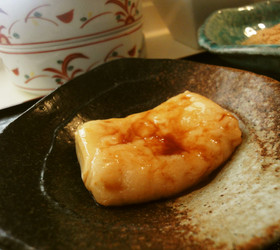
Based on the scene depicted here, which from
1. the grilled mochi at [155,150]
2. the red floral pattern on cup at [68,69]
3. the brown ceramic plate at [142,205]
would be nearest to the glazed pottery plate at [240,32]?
the brown ceramic plate at [142,205]

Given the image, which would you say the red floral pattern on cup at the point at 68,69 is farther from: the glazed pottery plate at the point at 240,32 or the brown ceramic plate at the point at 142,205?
the glazed pottery plate at the point at 240,32

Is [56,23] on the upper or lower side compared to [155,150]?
upper

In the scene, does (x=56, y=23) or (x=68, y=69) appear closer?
(x=56, y=23)

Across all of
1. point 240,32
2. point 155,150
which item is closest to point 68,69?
point 155,150

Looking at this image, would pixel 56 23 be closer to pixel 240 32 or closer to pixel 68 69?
pixel 68 69

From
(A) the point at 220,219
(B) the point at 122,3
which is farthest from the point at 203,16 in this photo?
(A) the point at 220,219

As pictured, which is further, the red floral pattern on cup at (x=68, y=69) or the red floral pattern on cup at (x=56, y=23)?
the red floral pattern on cup at (x=68, y=69)

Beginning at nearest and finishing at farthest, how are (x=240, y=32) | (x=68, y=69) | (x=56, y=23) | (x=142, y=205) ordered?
(x=142, y=205) → (x=56, y=23) → (x=68, y=69) → (x=240, y=32)
